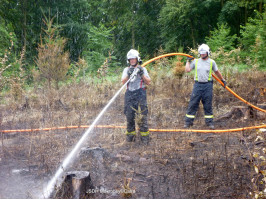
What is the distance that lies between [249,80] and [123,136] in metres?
6.22

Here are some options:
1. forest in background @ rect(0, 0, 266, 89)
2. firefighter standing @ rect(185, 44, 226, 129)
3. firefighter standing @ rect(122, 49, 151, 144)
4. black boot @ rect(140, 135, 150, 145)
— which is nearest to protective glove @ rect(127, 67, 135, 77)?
firefighter standing @ rect(122, 49, 151, 144)

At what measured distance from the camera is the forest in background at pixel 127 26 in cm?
1700

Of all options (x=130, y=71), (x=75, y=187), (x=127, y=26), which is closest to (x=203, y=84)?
(x=130, y=71)

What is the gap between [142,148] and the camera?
4.89 metres

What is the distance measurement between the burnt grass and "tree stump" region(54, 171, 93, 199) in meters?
0.12

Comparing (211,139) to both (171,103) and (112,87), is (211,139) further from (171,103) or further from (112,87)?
(112,87)

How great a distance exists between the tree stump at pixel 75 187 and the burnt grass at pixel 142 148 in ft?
0.40

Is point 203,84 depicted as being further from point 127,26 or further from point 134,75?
point 127,26

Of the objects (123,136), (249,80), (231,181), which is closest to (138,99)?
(123,136)

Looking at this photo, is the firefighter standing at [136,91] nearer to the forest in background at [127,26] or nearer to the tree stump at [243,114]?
the tree stump at [243,114]

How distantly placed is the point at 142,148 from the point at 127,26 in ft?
78.0

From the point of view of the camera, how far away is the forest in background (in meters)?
17.0

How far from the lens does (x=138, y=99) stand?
16.8 feet

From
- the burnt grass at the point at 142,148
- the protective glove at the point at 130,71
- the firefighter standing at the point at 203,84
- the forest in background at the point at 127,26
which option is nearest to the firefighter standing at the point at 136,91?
the protective glove at the point at 130,71
